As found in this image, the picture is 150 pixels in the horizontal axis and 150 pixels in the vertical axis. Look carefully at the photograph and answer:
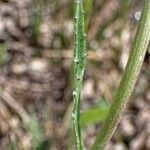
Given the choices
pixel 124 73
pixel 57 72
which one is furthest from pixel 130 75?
pixel 57 72

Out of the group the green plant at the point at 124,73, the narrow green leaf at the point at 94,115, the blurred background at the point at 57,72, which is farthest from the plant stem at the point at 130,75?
the blurred background at the point at 57,72

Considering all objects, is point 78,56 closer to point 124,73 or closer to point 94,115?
point 124,73

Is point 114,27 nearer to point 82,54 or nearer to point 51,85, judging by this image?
point 51,85

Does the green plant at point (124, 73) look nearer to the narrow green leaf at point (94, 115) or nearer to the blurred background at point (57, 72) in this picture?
the narrow green leaf at point (94, 115)

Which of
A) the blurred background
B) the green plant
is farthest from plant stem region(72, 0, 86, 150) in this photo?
the blurred background

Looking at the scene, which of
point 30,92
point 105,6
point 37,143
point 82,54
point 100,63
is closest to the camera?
point 82,54

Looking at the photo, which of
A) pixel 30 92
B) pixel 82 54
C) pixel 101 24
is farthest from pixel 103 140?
pixel 101 24

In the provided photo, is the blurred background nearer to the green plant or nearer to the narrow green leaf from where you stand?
the narrow green leaf
